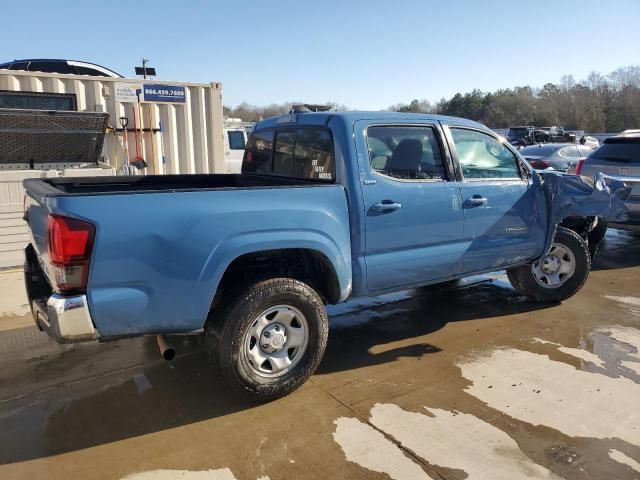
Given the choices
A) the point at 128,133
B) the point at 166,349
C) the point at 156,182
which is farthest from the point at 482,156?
the point at 128,133

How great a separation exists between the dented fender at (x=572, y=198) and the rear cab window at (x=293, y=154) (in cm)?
246

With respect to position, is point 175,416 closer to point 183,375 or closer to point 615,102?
point 183,375

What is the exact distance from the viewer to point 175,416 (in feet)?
10.9

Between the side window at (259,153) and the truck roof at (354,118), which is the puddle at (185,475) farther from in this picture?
the side window at (259,153)

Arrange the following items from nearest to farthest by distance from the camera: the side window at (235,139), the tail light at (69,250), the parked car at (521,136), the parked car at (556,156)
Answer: the tail light at (69,250), the side window at (235,139), the parked car at (556,156), the parked car at (521,136)

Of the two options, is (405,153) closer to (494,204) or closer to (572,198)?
(494,204)

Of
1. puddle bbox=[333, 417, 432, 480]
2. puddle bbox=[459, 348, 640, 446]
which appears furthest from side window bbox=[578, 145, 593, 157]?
puddle bbox=[333, 417, 432, 480]

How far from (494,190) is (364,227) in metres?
1.52

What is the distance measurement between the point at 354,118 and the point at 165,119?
18.3 feet

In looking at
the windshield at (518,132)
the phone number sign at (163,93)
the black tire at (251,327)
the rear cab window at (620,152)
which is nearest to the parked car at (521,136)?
the windshield at (518,132)

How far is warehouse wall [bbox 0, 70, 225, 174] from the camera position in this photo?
760cm

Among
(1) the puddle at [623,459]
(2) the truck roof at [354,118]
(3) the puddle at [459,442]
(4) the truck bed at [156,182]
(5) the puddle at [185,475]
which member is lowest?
(1) the puddle at [623,459]

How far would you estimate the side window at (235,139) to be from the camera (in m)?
13.2

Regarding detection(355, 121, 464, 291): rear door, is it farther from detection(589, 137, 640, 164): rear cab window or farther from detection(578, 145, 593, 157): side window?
detection(578, 145, 593, 157): side window
